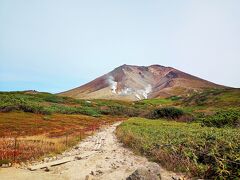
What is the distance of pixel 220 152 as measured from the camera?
16.6m

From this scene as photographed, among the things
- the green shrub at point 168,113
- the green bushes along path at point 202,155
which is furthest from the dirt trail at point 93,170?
the green shrub at point 168,113

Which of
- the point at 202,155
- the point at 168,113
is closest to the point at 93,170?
the point at 202,155

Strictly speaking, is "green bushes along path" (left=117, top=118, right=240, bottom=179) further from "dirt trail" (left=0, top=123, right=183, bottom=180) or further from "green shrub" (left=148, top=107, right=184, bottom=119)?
"green shrub" (left=148, top=107, right=184, bottom=119)

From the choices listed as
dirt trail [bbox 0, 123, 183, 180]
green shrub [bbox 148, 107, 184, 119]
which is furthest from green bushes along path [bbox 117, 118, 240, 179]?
green shrub [bbox 148, 107, 184, 119]

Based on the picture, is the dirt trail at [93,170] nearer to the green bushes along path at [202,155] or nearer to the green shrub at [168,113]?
the green bushes along path at [202,155]

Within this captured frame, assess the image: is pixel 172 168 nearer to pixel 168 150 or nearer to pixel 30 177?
pixel 168 150

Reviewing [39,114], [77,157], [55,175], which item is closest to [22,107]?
[39,114]

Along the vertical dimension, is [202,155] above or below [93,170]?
above

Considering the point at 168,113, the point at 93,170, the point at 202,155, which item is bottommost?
the point at 93,170

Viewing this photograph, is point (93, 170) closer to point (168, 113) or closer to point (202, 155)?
point (202, 155)

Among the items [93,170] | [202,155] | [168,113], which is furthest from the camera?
[168,113]

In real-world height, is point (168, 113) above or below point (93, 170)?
above

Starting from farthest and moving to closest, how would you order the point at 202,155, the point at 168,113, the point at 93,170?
the point at 168,113 → the point at 93,170 → the point at 202,155

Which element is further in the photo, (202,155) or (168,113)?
(168,113)
